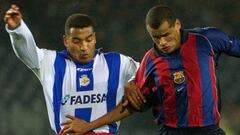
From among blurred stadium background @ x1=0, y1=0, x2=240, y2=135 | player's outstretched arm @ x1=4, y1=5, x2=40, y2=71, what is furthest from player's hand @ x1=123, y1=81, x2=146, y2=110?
blurred stadium background @ x1=0, y1=0, x2=240, y2=135

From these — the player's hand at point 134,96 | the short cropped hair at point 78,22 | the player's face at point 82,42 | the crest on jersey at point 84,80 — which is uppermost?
the short cropped hair at point 78,22

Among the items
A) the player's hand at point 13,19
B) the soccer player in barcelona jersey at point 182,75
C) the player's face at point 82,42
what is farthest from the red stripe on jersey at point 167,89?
the player's hand at point 13,19

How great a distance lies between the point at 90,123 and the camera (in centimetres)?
233

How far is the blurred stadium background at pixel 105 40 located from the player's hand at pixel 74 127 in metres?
0.72

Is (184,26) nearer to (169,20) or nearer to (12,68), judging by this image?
(169,20)

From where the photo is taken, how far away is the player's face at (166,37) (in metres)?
2.21

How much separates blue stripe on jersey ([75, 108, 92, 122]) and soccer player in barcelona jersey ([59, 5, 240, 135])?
0.17ft

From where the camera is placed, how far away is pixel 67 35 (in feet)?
7.81

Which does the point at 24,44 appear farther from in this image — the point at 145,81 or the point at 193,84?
the point at 193,84

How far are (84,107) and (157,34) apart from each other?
0.41 meters

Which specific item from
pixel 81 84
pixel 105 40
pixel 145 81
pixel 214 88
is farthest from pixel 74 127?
pixel 105 40

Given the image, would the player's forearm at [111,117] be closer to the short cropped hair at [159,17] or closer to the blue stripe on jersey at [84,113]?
the blue stripe on jersey at [84,113]

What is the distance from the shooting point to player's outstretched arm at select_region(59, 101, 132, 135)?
2.29m

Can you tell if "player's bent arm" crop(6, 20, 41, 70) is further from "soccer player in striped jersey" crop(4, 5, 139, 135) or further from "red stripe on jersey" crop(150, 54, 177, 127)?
"red stripe on jersey" crop(150, 54, 177, 127)
